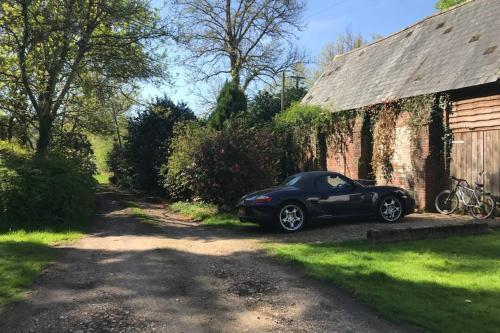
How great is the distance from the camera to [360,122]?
18.8 meters

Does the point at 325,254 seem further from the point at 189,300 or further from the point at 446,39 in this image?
the point at 446,39

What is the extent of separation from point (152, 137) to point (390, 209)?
48.7 feet

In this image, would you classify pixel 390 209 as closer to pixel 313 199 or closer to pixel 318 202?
pixel 318 202

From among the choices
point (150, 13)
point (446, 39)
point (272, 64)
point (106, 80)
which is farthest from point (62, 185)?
point (272, 64)

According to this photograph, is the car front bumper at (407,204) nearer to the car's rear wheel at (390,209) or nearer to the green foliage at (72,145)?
the car's rear wheel at (390,209)

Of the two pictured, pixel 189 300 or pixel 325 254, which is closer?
pixel 189 300

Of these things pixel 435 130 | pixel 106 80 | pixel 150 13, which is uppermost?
pixel 150 13

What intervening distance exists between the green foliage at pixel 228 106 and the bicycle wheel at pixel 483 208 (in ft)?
36.6

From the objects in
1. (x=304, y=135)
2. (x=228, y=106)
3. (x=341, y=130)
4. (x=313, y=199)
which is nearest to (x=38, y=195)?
(x=313, y=199)

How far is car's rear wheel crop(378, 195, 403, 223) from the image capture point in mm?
12305

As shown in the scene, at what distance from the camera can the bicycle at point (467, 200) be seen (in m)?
13.1

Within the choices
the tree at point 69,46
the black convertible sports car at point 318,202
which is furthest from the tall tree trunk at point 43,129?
the black convertible sports car at point 318,202

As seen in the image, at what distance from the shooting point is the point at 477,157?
547 inches

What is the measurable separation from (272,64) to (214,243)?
31967 mm
